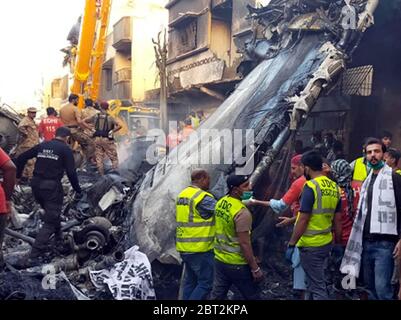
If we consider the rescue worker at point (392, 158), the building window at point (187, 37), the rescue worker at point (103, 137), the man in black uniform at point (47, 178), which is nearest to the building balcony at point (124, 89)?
the building window at point (187, 37)

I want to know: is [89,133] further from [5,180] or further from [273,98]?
[5,180]

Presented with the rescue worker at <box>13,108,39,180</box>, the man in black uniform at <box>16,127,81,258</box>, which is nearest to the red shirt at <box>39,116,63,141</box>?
the rescue worker at <box>13,108,39,180</box>

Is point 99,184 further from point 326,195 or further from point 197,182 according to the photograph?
point 326,195

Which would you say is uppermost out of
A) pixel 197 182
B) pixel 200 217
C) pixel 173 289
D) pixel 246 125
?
pixel 246 125

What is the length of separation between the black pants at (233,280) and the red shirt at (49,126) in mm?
6736

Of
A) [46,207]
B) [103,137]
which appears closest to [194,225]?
[46,207]

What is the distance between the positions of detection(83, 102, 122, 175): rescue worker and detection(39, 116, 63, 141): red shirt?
2.00 ft

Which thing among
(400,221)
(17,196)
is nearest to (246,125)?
(400,221)

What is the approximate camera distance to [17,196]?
824cm

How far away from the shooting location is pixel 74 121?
31.5 feet

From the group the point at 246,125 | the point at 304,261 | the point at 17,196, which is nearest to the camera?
the point at 304,261

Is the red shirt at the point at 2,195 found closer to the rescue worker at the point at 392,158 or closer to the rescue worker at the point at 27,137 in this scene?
the rescue worker at the point at 392,158

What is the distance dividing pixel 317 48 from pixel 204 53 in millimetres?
10268

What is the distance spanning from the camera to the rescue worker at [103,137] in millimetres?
9742
